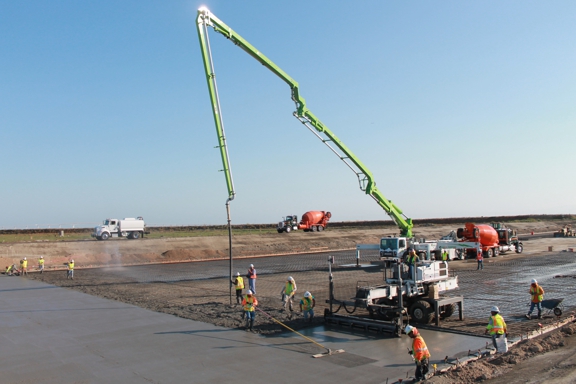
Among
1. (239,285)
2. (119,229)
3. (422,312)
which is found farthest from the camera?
(119,229)

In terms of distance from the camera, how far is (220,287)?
1071 inches

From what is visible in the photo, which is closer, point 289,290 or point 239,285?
point 289,290

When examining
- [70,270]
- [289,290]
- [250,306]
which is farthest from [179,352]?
[70,270]

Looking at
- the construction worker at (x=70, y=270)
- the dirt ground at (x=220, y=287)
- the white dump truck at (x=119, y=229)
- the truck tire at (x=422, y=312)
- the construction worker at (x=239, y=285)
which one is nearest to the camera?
the dirt ground at (x=220, y=287)

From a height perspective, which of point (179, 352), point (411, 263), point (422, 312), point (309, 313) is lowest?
point (179, 352)

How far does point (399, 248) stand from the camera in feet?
108

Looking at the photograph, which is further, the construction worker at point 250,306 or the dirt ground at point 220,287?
the construction worker at point 250,306

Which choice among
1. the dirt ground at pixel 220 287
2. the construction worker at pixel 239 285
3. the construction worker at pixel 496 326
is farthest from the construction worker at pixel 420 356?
the construction worker at pixel 239 285

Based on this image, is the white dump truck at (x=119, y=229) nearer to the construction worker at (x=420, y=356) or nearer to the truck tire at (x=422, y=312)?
the truck tire at (x=422, y=312)

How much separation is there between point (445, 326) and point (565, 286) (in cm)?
1317

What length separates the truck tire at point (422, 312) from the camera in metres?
16.0

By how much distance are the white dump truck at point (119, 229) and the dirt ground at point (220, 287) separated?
684 centimetres

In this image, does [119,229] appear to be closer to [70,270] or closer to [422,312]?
[70,270]

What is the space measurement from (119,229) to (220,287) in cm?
3929
